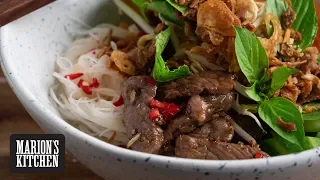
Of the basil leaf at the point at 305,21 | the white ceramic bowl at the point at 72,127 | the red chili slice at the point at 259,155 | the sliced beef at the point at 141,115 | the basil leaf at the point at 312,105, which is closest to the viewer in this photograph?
the white ceramic bowl at the point at 72,127

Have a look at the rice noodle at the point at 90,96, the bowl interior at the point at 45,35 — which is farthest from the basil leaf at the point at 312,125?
the bowl interior at the point at 45,35

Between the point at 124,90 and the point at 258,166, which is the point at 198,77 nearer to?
the point at 124,90


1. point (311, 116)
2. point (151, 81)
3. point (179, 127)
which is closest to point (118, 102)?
point (151, 81)

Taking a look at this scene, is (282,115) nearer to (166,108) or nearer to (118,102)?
(166,108)

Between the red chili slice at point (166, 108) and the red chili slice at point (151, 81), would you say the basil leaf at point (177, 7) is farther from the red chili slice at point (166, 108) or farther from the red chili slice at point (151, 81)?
the red chili slice at point (166, 108)

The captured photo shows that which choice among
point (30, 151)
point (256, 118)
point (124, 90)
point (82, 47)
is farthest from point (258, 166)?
point (82, 47)

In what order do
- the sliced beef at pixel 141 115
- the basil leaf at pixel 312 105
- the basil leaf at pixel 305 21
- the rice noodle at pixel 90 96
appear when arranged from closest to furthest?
the sliced beef at pixel 141 115 → the basil leaf at pixel 312 105 → the rice noodle at pixel 90 96 → the basil leaf at pixel 305 21
